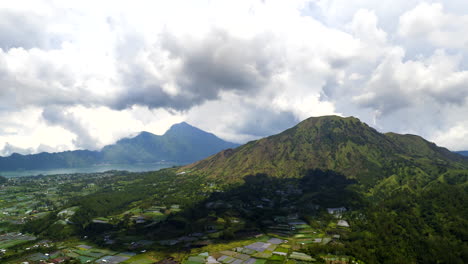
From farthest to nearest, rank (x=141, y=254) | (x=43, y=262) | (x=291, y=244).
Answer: (x=291, y=244)
(x=141, y=254)
(x=43, y=262)

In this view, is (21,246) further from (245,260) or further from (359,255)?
(359,255)

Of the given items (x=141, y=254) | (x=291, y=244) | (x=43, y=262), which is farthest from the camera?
(x=291, y=244)

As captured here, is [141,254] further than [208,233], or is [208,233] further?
[208,233]

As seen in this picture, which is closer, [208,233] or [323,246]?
[323,246]

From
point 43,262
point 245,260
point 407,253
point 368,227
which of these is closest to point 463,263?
point 407,253

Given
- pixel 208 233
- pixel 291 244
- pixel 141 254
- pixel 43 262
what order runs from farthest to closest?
pixel 208 233 → pixel 291 244 → pixel 141 254 → pixel 43 262

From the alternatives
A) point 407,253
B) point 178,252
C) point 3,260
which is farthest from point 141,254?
point 407,253

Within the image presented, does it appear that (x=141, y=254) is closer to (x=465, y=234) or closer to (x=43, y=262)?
(x=43, y=262)

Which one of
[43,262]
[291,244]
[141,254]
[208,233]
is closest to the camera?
[43,262]
